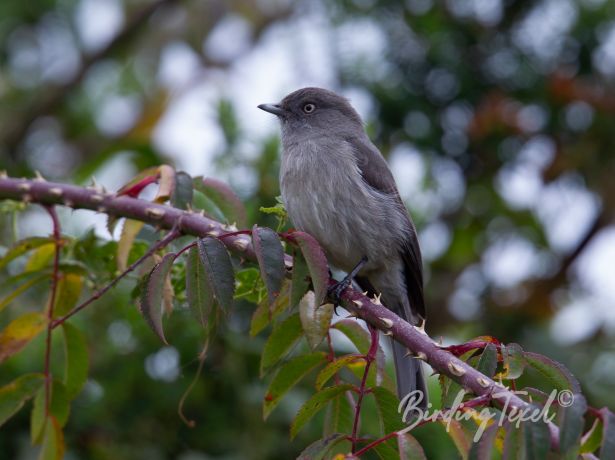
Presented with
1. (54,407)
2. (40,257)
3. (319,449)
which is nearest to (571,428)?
(319,449)

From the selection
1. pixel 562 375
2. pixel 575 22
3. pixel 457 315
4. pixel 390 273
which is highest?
pixel 575 22

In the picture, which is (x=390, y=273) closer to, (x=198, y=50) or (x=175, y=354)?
(x=175, y=354)

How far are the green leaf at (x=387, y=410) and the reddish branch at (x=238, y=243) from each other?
0.43ft

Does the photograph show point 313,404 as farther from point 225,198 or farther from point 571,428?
point 225,198

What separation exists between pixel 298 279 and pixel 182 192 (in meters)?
0.67

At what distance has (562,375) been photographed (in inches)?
78.2

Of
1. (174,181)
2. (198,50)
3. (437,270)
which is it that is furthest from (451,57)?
(174,181)

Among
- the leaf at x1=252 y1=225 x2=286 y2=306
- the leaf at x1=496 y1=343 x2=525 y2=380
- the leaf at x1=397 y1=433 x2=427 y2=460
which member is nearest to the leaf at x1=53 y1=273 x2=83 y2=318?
the leaf at x1=252 y1=225 x2=286 y2=306

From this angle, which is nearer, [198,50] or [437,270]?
[437,270]

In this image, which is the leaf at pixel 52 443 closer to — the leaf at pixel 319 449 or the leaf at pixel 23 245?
the leaf at pixel 23 245

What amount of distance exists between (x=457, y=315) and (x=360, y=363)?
231 cm

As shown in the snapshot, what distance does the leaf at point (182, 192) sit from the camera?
273 centimetres

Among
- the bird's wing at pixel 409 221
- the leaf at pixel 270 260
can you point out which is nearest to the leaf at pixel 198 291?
the leaf at pixel 270 260

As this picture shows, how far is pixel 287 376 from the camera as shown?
2.47 m
